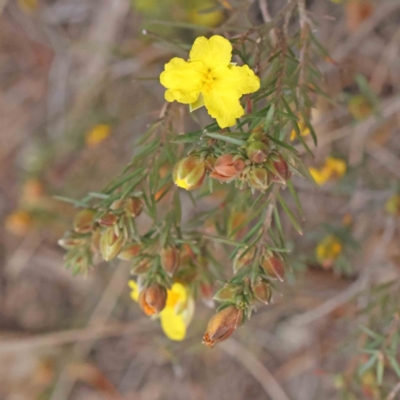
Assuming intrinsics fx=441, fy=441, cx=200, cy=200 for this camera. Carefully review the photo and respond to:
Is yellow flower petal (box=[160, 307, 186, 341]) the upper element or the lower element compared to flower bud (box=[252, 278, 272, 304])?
lower

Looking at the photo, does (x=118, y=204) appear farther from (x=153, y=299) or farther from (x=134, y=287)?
(x=134, y=287)

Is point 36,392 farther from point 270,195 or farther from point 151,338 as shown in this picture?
point 270,195

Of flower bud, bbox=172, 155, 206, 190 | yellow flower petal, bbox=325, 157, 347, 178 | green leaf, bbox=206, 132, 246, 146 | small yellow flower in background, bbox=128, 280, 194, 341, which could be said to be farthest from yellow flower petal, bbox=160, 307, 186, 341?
yellow flower petal, bbox=325, 157, 347, 178

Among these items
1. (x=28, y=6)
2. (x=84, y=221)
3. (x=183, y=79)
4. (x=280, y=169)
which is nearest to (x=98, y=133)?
(x=28, y=6)

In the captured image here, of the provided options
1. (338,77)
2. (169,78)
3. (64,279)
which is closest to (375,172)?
(338,77)

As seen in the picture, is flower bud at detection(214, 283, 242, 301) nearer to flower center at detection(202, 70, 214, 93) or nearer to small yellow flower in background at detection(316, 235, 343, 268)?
flower center at detection(202, 70, 214, 93)

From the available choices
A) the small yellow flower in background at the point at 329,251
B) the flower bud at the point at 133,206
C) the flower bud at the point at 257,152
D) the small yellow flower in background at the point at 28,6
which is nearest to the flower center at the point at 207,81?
the flower bud at the point at 257,152

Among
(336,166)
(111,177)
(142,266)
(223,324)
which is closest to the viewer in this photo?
(223,324)

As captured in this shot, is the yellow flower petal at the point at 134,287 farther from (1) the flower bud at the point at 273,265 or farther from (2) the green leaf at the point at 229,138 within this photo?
(2) the green leaf at the point at 229,138
